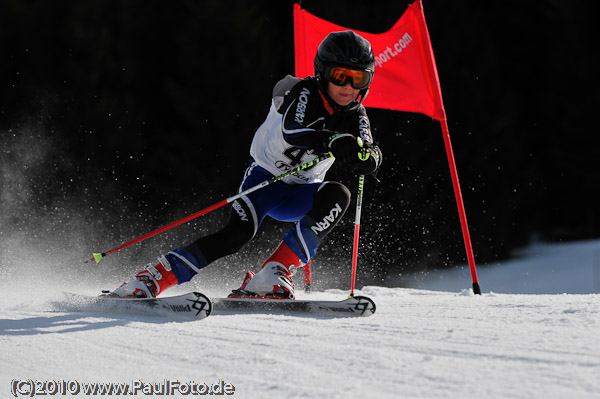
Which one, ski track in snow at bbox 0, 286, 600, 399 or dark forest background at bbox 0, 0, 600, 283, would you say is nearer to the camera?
ski track in snow at bbox 0, 286, 600, 399

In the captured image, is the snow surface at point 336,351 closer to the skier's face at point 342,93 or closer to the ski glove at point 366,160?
the ski glove at point 366,160

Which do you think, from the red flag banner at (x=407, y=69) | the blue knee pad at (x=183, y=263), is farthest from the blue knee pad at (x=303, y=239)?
the red flag banner at (x=407, y=69)

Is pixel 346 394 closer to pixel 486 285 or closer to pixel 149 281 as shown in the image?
pixel 149 281

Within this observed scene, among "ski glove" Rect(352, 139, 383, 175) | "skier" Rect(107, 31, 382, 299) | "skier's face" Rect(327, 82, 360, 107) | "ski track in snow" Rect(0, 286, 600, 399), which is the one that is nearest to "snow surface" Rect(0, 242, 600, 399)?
"ski track in snow" Rect(0, 286, 600, 399)

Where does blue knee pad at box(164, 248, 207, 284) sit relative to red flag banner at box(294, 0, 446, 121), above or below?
below

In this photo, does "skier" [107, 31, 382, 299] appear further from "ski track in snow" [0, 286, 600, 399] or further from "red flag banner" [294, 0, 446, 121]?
"red flag banner" [294, 0, 446, 121]

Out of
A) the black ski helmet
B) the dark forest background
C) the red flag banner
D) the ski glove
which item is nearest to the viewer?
the ski glove

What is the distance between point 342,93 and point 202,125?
556 centimetres

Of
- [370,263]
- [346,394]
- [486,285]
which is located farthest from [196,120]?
[346,394]

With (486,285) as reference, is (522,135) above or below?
above

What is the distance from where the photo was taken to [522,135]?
32.0 feet

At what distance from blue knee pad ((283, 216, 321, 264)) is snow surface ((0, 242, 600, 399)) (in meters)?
0.41

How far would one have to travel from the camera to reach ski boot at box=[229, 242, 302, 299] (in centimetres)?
271

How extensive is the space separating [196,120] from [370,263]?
2.85m
